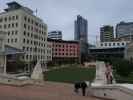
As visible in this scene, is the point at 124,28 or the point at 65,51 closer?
the point at 65,51

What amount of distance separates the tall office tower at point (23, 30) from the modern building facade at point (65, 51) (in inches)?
1005

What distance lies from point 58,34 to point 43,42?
262ft

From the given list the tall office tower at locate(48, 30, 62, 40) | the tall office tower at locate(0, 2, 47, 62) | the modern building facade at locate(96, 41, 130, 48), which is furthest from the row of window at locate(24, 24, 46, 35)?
the tall office tower at locate(48, 30, 62, 40)

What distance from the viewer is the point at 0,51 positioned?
3088 cm

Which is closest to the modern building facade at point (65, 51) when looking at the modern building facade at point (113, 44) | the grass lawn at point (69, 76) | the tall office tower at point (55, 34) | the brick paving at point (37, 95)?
the modern building facade at point (113, 44)

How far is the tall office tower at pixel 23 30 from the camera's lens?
59.8m

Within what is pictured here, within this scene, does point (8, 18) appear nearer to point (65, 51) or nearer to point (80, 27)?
point (65, 51)

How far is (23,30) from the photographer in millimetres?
60312

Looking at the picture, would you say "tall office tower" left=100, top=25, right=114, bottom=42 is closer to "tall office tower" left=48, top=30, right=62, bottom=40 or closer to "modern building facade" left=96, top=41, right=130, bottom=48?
"tall office tower" left=48, top=30, right=62, bottom=40

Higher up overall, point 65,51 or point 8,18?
point 8,18

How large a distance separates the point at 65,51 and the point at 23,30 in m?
43.0

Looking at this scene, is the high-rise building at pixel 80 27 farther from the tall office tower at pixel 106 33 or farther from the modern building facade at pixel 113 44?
the modern building facade at pixel 113 44

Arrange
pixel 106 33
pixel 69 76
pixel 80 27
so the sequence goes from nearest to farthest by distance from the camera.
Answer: pixel 69 76
pixel 106 33
pixel 80 27

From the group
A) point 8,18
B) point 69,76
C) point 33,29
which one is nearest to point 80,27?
point 33,29
